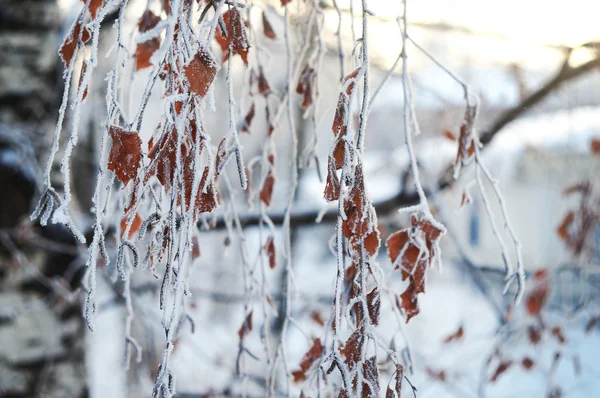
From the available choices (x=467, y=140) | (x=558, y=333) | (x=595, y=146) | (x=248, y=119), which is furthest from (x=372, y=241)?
(x=595, y=146)

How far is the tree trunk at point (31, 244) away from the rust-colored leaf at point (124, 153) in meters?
1.36

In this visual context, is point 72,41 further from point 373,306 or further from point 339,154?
point 373,306

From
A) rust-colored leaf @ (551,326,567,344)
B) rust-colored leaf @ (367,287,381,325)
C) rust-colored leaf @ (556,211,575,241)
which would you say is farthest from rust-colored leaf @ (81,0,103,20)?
rust-colored leaf @ (551,326,567,344)

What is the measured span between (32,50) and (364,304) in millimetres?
1846

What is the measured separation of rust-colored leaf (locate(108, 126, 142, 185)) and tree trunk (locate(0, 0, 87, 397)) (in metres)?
1.36

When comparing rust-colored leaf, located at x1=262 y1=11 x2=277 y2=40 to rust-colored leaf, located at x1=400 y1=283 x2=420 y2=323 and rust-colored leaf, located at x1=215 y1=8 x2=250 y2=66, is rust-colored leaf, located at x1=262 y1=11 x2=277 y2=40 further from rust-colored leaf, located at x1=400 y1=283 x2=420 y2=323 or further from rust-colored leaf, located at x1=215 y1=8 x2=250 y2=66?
rust-colored leaf, located at x1=400 y1=283 x2=420 y2=323

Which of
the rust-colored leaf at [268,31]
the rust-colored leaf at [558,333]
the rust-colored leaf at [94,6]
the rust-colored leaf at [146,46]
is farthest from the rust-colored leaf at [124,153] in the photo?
the rust-colored leaf at [558,333]

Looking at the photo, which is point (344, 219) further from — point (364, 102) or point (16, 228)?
point (16, 228)

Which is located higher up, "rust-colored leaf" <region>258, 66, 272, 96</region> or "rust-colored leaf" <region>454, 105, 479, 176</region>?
"rust-colored leaf" <region>258, 66, 272, 96</region>

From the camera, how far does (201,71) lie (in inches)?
23.4

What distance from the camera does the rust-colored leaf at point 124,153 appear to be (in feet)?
2.05

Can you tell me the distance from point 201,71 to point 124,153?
0.45ft

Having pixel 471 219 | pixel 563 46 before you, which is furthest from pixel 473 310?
pixel 563 46

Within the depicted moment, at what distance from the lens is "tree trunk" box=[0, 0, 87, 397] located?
6.16ft
